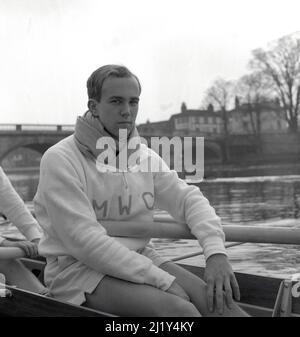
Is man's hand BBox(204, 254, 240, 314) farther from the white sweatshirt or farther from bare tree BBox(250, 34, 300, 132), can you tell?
bare tree BBox(250, 34, 300, 132)

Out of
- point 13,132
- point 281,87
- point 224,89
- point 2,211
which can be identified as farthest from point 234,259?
point 224,89

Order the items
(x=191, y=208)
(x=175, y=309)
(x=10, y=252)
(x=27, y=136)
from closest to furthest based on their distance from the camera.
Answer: (x=175, y=309), (x=191, y=208), (x=10, y=252), (x=27, y=136)

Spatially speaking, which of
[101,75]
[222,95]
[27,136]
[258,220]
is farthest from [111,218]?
[222,95]

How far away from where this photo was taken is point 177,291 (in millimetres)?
2035

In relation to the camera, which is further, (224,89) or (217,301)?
(224,89)

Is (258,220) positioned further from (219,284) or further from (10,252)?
(219,284)

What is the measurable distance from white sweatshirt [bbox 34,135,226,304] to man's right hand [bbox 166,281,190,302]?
0.03 metres

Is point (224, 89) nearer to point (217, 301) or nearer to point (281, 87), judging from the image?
point (281, 87)

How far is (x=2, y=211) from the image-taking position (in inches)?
137

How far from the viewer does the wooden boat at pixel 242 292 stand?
2029 mm

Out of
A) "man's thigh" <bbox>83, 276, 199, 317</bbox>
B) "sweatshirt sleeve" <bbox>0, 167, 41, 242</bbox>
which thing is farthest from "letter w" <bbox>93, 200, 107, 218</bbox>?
"sweatshirt sleeve" <bbox>0, 167, 41, 242</bbox>

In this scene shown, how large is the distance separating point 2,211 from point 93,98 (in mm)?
1501

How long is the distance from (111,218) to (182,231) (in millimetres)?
277

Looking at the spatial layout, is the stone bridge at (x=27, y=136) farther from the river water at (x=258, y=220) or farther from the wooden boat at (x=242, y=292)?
the wooden boat at (x=242, y=292)
